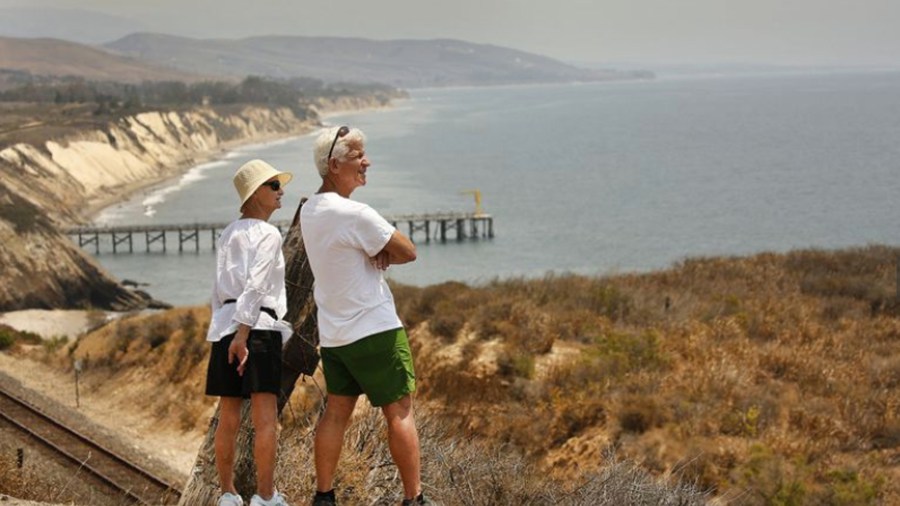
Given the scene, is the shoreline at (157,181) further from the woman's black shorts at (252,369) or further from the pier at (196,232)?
the woman's black shorts at (252,369)

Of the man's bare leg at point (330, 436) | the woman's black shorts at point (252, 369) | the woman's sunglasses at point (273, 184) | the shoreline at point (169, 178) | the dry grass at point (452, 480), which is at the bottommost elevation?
the shoreline at point (169, 178)

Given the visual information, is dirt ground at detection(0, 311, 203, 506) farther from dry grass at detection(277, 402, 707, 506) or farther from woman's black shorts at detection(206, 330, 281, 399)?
woman's black shorts at detection(206, 330, 281, 399)

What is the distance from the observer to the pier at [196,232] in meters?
61.3

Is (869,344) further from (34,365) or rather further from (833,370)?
(34,365)

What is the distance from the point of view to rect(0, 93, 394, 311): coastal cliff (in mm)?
43656

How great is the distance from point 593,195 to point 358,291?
253 feet

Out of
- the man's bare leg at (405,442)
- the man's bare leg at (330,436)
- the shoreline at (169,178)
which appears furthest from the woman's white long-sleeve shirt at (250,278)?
the shoreline at (169,178)

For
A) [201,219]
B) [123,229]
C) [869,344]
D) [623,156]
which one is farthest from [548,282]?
[623,156]

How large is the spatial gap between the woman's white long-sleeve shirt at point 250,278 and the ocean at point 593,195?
1648 centimetres

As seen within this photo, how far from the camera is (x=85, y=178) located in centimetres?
8038

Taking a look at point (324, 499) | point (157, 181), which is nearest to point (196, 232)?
point (157, 181)

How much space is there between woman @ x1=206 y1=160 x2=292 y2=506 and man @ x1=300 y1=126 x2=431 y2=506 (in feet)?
1.13

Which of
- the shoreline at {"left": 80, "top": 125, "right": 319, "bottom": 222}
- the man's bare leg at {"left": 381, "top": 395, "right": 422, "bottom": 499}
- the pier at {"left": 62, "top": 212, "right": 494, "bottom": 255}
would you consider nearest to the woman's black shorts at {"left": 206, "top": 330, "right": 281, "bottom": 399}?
the man's bare leg at {"left": 381, "top": 395, "right": 422, "bottom": 499}

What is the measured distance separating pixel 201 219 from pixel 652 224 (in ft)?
84.7
